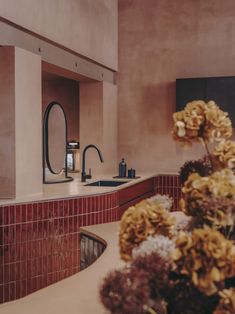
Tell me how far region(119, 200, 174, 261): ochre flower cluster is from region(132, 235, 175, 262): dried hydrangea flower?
0.08 ft

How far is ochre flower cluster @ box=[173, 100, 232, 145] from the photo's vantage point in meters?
1.25

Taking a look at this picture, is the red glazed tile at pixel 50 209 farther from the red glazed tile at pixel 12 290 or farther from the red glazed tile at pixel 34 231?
the red glazed tile at pixel 12 290

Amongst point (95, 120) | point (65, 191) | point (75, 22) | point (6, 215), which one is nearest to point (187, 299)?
point (6, 215)

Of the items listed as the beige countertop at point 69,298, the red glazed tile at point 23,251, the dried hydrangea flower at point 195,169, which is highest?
the dried hydrangea flower at point 195,169

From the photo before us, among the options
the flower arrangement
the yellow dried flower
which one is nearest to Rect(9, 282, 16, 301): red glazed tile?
the flower arrangement

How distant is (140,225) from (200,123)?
35 cm

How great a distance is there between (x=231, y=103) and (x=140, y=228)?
560 cm

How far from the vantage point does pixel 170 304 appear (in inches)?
42.8

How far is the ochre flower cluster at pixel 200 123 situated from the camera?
1.25 m

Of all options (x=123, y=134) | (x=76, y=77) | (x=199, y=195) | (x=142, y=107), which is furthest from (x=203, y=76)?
(x=199, y=195)

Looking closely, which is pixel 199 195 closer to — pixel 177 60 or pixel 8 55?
pixel 8 55

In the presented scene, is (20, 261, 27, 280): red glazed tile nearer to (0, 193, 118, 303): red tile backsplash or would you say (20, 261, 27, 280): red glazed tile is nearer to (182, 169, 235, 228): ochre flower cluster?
(0, 193, 118, 303): red tile backsplash

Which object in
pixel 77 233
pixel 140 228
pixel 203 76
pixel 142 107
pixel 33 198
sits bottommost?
pixel 77 233

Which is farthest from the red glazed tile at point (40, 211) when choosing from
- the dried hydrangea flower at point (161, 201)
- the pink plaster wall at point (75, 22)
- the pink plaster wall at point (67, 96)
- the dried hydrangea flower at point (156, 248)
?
the pink plaster wall at point (67, 96)
